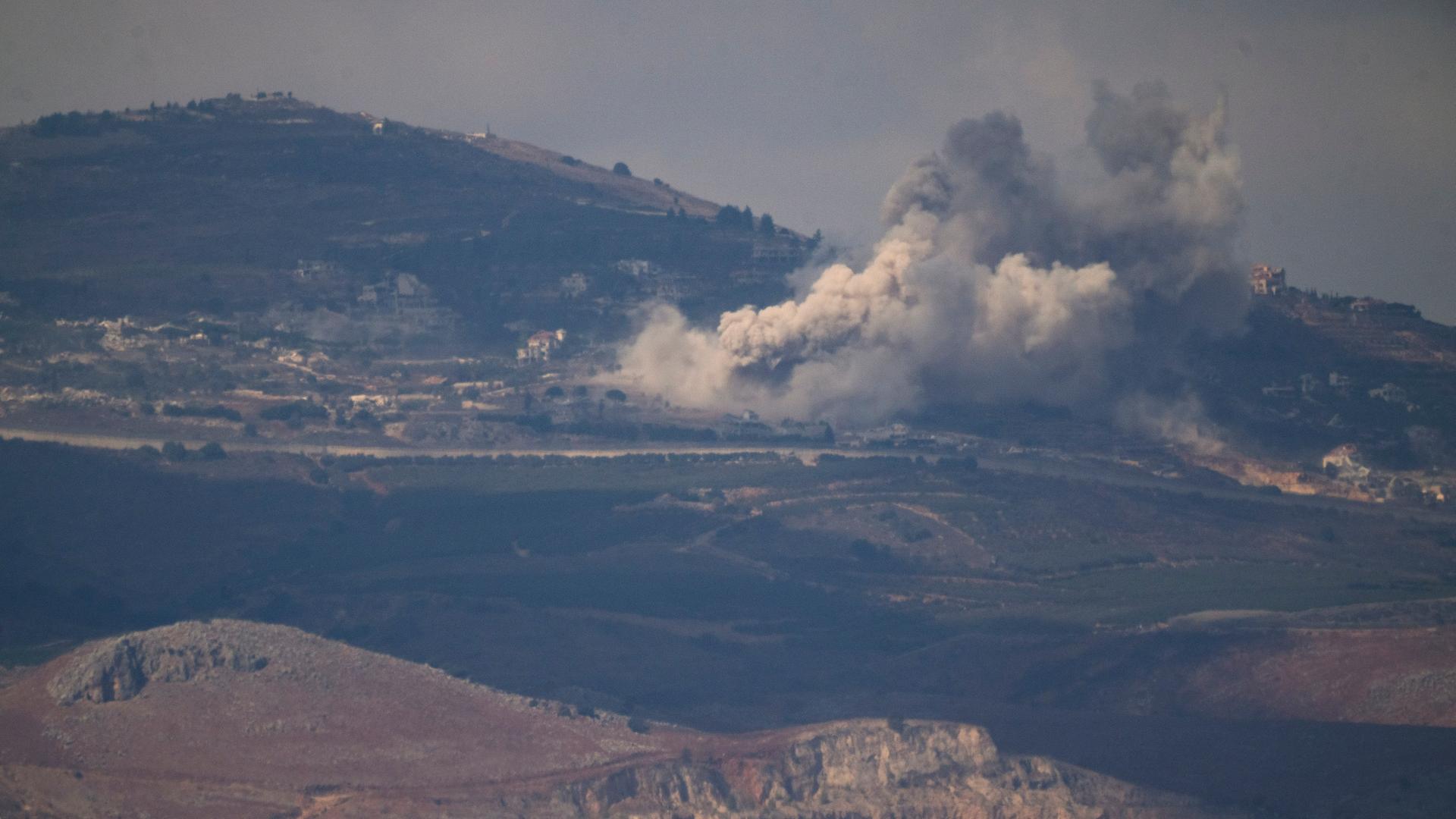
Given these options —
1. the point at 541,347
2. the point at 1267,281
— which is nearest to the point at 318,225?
the point at 541,347

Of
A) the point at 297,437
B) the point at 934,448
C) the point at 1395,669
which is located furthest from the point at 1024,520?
the point at 297,437

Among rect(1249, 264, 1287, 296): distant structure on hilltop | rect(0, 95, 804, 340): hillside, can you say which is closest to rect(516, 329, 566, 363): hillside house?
rect(0, 95, 804, 340): hillside

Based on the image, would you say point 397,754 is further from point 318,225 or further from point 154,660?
point 318,225

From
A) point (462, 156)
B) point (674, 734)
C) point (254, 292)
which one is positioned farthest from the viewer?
point (462, 156)

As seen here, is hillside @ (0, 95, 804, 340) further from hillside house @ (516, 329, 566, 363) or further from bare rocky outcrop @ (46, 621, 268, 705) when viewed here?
bare rocky outcrop @ (46, 621, 268, 705)

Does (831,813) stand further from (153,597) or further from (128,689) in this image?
(153,597)

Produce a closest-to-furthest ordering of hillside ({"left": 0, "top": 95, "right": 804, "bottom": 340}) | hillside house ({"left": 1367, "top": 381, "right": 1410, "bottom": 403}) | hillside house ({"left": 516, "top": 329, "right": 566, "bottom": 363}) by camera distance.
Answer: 1. hillside house ({"left": 1367, "top": 381, "right": 1410, "bottom": 403})
2. hillside house ({"left": 516, "top": 329, "right": 566, "bottom": 363})
3. hillside ({"left": 0, "top": 95, "right": 804, "bottom": 340})
